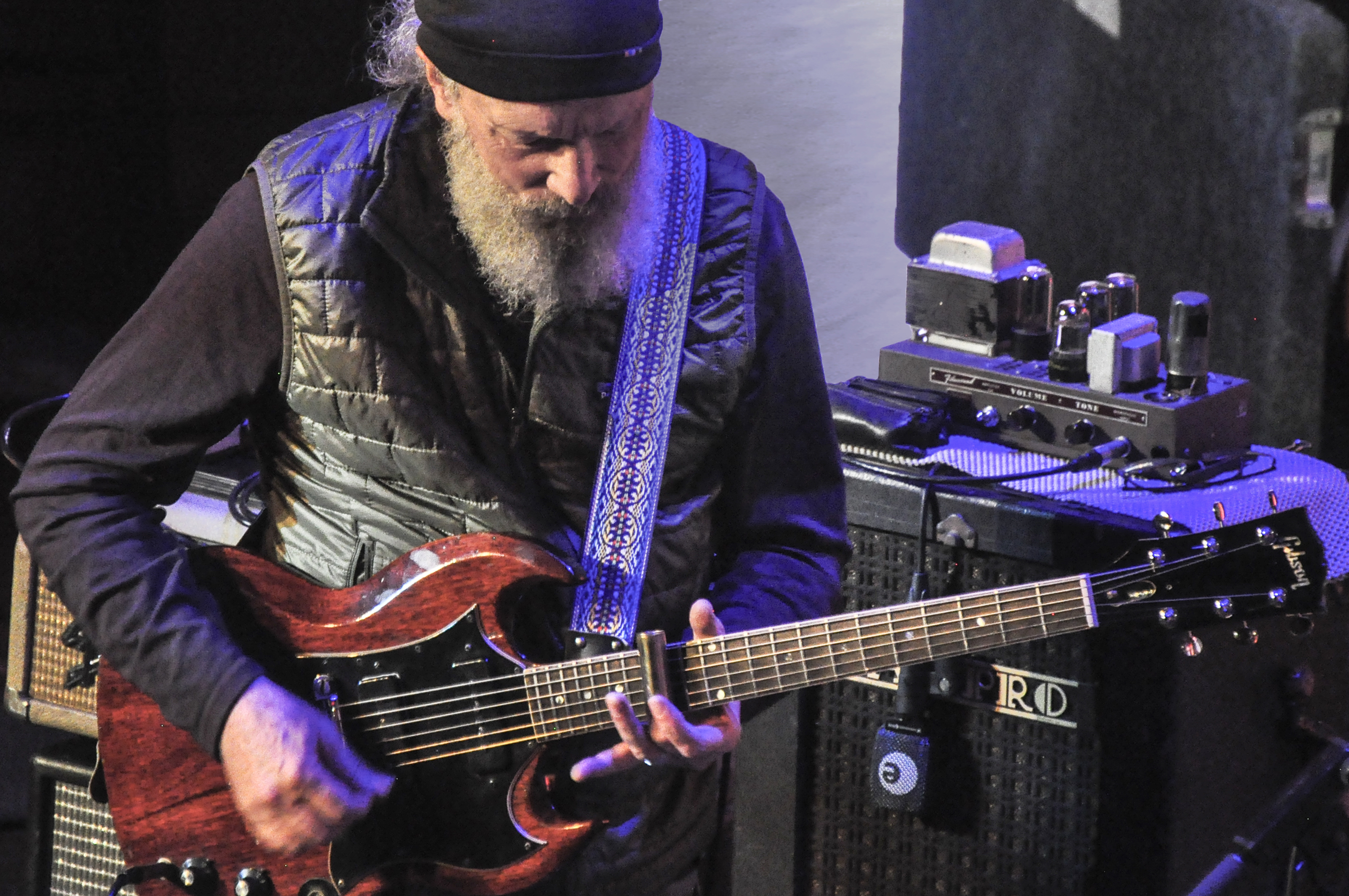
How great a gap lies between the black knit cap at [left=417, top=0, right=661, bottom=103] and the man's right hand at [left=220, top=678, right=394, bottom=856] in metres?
0.74

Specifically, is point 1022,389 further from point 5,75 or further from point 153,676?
point 5,75

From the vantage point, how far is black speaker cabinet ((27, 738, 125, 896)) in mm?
2619

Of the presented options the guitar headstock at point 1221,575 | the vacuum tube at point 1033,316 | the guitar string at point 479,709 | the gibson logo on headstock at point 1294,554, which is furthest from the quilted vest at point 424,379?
the vacuum tube at point 1033,316

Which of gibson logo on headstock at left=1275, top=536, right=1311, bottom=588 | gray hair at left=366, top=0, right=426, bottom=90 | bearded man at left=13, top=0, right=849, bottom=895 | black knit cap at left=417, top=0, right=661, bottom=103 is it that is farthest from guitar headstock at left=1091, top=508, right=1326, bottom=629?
gray hair at left=366, top=0, right=426, bottom=90

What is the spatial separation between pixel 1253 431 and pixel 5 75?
3.25 m

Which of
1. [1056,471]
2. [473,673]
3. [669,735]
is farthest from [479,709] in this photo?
[1056,471]

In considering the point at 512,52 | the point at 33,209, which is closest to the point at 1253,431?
the point at 512,52

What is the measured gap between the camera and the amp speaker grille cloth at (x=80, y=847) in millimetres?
2615

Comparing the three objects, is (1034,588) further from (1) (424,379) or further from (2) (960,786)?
(2) (960,786)

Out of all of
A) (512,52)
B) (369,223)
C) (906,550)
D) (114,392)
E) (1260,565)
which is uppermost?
(512,52)

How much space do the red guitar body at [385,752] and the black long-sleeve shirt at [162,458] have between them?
8cm

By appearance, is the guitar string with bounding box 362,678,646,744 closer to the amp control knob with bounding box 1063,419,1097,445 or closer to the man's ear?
the man's ear

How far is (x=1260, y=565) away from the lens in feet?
6.23

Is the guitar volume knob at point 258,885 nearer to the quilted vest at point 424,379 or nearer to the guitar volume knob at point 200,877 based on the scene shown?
the guitar volume knob at point 200,877
